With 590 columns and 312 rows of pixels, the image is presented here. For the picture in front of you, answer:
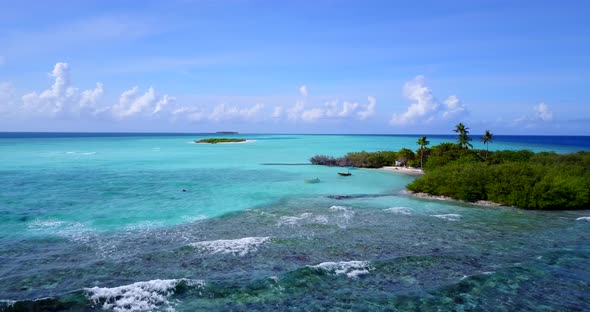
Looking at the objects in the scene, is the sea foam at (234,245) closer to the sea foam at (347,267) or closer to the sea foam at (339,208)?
the sea foam at (347,267)

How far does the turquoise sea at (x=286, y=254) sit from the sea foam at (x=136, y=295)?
5cm

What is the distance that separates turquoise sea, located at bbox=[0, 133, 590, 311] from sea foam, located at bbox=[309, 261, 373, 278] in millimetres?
83

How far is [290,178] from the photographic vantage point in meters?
52.3

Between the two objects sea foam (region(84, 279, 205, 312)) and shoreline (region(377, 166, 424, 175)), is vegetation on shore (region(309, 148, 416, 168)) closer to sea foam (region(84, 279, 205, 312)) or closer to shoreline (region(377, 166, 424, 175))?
shoreline (region(377, 166, 424, 175))

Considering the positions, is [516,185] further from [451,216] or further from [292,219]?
[292,219]

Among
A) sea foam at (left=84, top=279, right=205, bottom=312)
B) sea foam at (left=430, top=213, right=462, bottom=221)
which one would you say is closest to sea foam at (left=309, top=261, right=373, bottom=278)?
sea foam at (left=84, top=279, right=205, bottom=312)

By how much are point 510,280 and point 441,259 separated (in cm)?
325

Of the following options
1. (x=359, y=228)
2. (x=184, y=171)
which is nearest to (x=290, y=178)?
(x=184, y=171)

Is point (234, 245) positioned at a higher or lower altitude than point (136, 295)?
higher

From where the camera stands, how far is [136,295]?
15.1m

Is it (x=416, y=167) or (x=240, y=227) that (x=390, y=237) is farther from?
(x=416, y=167)

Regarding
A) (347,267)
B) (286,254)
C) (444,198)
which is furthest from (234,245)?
(444,198)

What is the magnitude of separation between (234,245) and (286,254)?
3316mm

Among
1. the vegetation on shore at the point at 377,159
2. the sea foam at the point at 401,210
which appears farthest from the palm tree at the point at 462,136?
the sea foam at the point at 401,210
